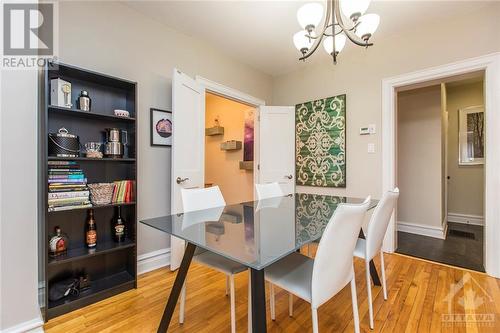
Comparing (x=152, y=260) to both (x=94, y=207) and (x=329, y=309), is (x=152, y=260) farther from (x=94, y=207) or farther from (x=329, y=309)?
(x=329, y=309)

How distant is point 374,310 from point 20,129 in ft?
8.44

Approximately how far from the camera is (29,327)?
4.50 ft

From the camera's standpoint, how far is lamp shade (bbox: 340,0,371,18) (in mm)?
1432

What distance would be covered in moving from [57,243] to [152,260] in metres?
0.86

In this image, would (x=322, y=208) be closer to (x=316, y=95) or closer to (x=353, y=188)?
(x=353, y=188)

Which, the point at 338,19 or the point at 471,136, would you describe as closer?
the point at 338,19

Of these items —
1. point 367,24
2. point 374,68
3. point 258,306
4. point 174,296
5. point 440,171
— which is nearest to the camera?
point 258,306

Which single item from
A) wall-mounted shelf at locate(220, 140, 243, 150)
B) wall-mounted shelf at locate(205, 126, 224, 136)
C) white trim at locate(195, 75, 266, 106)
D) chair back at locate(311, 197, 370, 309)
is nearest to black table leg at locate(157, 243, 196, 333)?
chair back at locate(311, 197, 370, 309)

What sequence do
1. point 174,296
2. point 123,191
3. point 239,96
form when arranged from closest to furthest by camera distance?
point 174,296
point 123,191
point 239,96

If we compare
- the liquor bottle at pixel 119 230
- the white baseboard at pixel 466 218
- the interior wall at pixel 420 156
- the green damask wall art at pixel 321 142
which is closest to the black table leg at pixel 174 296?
the liquor bottle at pixel 119 230

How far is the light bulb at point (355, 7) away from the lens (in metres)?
1.43

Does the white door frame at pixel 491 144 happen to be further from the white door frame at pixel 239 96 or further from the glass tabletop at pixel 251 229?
the white door frame at pixel 239 96

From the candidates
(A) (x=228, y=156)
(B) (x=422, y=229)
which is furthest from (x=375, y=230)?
(A) (x=228, y=156)

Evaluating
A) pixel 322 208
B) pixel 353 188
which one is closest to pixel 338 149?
pixel 353 188
